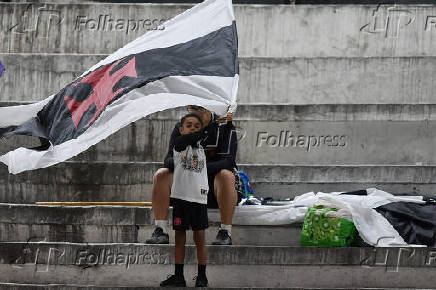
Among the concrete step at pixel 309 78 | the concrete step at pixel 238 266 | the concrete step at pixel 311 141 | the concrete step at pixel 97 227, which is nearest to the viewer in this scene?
the concrete step at pixel 238 266

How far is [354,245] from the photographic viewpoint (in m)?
8.37

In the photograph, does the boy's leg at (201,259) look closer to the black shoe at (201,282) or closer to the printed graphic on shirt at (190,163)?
the black shoe at (201,282)

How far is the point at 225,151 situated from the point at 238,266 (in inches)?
39.7

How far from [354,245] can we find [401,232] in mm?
415

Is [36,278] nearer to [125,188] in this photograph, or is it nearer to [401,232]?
[125,188]

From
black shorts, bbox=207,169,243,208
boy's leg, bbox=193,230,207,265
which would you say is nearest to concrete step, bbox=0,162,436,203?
black shorts, bbox=207,169,243,208

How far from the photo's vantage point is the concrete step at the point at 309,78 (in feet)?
38.7

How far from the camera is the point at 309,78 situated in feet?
39.1

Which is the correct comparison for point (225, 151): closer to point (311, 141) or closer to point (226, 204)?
point (226, 204)

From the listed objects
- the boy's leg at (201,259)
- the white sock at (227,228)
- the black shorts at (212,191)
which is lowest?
the boy's leg at (201,259)

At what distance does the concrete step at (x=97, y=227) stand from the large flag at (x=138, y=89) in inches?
48.9

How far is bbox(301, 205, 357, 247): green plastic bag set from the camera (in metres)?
8.20

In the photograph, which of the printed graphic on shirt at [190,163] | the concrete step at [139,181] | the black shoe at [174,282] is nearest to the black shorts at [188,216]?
the printed graphic on shirt at [190,163]

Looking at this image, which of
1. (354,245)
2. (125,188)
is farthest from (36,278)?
(354,245)
